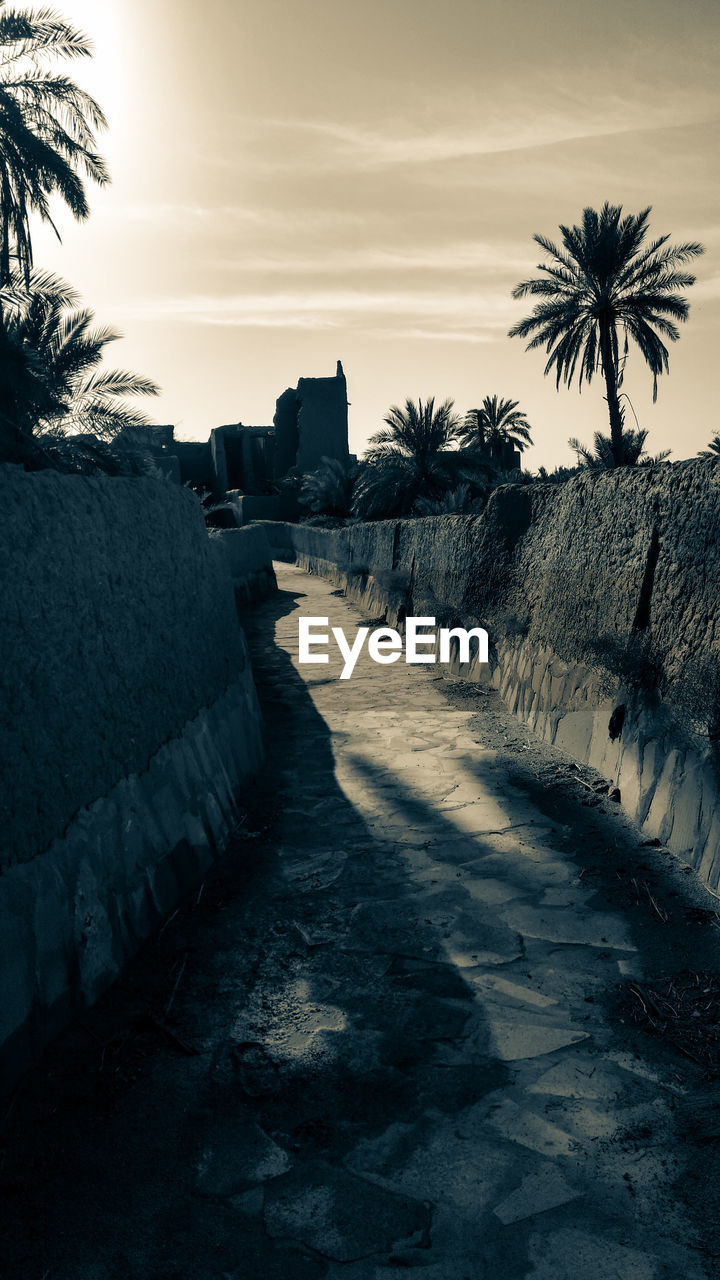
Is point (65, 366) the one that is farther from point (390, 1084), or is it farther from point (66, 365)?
point (390, 1084)

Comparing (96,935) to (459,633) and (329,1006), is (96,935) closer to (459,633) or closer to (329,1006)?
(329,1006)

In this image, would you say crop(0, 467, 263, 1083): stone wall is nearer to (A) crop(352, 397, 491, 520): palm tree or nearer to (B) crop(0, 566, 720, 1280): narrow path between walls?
(B) crop(0, 566, 720, 1280): narrow path between walls

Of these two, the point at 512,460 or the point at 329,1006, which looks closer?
the point at 329,1006

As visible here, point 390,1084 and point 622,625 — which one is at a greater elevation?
point 622,625

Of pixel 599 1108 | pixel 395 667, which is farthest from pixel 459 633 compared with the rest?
pixel 599 1108

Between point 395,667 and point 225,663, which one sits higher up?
point 225,663

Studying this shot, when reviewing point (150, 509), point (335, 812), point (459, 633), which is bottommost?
point (335, 812)

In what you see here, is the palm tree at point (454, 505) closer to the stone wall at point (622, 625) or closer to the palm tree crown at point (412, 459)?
the palm tree crown at point (412, 459)

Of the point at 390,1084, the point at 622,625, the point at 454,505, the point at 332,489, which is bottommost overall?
the point at 390,1084

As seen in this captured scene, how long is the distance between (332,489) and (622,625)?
86.9 ft

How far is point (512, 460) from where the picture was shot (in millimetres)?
45562

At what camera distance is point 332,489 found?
101 feet

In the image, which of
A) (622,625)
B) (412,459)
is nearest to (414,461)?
(412,459)

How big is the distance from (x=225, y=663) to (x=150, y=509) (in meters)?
1.42
